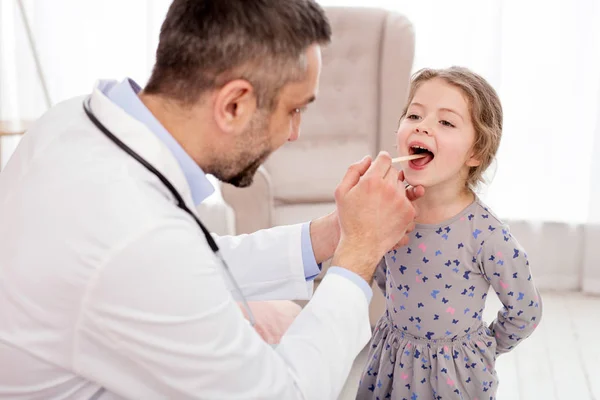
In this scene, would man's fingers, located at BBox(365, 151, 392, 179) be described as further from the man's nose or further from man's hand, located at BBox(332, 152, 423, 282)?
the man's nose

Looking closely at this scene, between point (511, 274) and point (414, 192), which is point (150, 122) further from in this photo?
point (511, 274)

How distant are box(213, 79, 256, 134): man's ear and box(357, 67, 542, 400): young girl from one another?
458mm

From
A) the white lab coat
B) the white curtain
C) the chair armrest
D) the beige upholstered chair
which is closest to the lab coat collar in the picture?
the white lab coat

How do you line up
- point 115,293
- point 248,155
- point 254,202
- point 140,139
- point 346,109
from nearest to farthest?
point 115,293 → point 140,139 → point 248,155 → point 254,202 → point 346,109

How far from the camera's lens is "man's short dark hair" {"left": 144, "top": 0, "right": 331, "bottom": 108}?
1238 millimetres

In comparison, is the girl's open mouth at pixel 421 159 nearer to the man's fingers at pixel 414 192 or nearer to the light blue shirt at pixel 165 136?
the man's fingers at pixel 414 192

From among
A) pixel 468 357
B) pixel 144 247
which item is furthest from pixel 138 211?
pixel 468 357

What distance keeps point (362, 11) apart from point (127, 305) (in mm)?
2009

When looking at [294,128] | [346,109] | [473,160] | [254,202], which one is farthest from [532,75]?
[294,128]

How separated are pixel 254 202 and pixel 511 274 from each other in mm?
1270

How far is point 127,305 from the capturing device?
114 centimetres

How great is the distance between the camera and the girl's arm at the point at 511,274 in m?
1.61

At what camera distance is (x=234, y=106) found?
1283 millimetres

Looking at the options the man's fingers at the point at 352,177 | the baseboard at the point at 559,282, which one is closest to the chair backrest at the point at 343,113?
the baseboard at the point at 559,282
